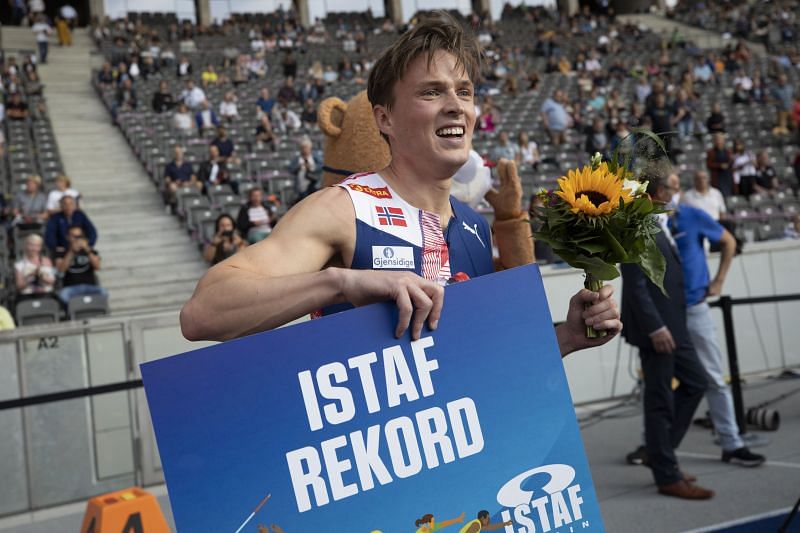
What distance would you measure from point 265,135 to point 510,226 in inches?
549

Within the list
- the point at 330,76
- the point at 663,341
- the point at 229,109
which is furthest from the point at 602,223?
the point at 330,76

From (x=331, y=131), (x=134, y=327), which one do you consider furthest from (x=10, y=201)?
(x=331, y=131)

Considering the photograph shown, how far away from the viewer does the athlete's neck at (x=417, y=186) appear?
1.86 metres

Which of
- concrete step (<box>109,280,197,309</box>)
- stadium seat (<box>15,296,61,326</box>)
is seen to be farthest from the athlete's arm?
concrete step (<box>109,280,197,309</box>)

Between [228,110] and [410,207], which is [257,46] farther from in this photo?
[410,207]

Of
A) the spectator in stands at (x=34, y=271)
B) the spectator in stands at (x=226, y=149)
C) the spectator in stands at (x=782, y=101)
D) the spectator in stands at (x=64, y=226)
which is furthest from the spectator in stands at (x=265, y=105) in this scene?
the spectator in stands at (x=782, y=101)

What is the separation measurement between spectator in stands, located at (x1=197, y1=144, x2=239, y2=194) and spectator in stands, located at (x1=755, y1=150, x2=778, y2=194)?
28.9ft

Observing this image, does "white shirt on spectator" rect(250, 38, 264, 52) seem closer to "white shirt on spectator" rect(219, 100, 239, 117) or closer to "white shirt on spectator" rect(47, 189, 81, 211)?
"white shirt on spectator" rect(219, 100, 239, 117)

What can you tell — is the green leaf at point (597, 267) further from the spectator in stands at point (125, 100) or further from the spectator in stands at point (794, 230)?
the spectator in stands at point (125, 100)

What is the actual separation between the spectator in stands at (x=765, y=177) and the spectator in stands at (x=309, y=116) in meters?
7.99

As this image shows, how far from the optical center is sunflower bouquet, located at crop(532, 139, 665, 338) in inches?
70.2

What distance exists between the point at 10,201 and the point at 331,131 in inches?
419

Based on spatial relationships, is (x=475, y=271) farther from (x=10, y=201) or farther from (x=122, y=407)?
(x=10, y=201)

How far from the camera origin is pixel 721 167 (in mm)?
15289
